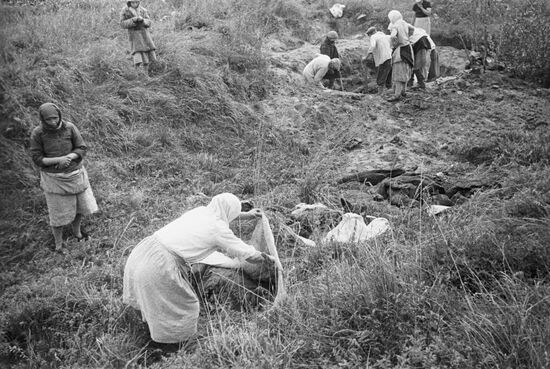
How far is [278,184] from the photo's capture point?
7.01 m

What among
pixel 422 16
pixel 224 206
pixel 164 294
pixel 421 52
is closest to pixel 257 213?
pixel 224 206

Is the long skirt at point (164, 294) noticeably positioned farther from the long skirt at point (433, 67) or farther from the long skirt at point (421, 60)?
the long skirt at point (433, 67)

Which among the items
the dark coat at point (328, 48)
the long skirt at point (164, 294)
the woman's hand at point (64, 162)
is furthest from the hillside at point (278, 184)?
the woman's hand at point (64, 162)

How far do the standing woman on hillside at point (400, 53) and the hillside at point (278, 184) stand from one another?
312 mm

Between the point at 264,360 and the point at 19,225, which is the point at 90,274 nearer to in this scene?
the point at 19,225

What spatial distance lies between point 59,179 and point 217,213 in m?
2.15

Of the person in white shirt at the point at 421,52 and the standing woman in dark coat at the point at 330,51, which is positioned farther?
the standing woman in dark coat at the point at 330,51

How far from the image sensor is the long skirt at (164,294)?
4066mm

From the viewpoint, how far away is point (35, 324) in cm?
459

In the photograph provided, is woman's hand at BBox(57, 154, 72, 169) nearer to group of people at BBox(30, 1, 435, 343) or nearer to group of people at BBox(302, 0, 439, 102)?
group of people at BBox(30, 1, 435, 343)

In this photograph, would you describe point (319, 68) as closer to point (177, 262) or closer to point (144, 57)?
point (144, 57)

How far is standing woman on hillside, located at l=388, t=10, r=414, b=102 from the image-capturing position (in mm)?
9188

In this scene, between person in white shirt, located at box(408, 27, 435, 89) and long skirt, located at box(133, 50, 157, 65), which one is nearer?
long skirt, located at box(133, 50, 157, 65)

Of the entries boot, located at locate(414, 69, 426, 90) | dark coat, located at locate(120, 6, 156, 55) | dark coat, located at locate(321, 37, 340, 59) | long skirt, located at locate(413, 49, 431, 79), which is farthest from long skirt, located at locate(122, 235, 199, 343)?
dark coat, located at locate(321, 37, 340, 59)
